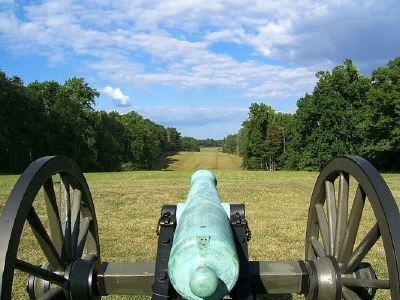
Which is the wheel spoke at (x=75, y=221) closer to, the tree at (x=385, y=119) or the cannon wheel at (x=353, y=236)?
the cannon wheel at (x=353, y=236)

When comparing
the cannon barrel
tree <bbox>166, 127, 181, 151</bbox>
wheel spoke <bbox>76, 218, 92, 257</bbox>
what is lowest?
wheel spoke <bbox>76, 218, 92, 257</bbox>

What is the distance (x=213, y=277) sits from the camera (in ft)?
5.63

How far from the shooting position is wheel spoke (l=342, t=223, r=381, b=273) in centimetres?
258

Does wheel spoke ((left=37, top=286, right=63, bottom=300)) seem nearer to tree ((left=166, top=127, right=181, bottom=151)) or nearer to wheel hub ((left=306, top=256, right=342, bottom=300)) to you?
wheel hub ((left=306, top=256, right=342, bottom=300))

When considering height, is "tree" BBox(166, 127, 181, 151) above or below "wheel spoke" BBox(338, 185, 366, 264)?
above

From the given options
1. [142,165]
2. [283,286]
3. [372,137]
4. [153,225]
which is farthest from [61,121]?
[283,286]

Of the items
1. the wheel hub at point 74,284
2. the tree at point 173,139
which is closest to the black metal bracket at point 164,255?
the wheel hub at point 74,284

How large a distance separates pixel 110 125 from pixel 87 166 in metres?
11.3

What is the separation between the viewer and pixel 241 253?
2621 millimetres

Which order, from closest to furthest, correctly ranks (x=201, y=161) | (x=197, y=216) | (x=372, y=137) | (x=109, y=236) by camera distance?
(x=197, y=216) < (x=109, y=236) < (x=372, y=137) < (x=201, y=161)

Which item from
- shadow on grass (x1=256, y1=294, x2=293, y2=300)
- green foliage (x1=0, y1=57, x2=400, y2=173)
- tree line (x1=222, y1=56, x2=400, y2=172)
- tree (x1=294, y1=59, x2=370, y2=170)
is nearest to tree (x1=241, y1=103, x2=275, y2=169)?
green foliage (x1=0, y1=57, x2=400, y2=173)

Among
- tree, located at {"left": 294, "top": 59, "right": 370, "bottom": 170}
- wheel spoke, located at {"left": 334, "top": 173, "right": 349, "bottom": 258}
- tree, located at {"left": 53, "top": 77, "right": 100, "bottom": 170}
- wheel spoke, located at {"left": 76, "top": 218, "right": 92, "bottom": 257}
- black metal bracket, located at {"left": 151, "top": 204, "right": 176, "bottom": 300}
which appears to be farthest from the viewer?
tree, located at {"left": 53, "top": 77, "right": 100, "bottom": 170}

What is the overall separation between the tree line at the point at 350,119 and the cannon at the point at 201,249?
30961 millimetres

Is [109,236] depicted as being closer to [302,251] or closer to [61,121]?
[302,251]
